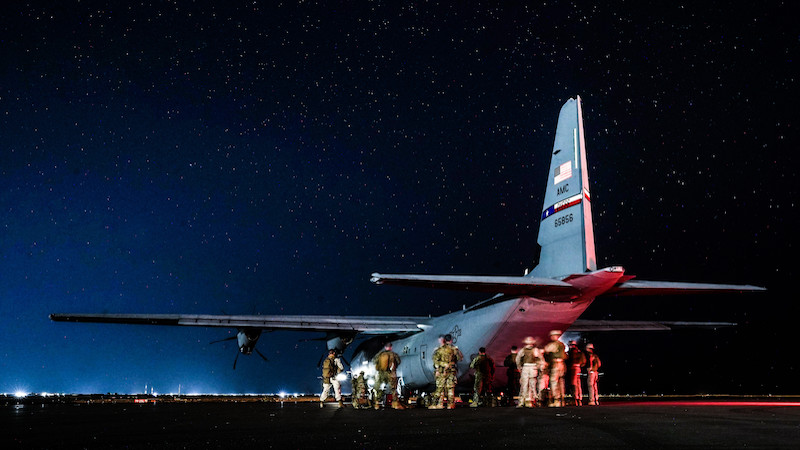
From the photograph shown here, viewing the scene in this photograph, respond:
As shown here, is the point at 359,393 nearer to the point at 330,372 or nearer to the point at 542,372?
the point at 330,372

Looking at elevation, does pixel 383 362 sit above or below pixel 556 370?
above

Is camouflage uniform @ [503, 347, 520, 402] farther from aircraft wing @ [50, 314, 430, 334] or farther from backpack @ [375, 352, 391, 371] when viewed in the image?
aircraft wing @ [50, 314, 430, 334]

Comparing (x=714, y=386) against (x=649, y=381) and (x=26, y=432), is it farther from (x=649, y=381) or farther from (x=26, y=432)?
(x=26, y=432)

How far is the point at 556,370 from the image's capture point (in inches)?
618

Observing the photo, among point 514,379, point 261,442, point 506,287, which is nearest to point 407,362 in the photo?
point 514,379

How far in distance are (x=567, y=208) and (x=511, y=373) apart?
206 inches

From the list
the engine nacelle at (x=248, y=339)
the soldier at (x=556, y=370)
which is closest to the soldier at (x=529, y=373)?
the soldier at (x=556, y=370)

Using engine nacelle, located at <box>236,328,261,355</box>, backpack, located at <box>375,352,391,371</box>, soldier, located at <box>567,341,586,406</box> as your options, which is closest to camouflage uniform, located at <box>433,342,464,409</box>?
backpack, located at <box>375,352,391,371</box>

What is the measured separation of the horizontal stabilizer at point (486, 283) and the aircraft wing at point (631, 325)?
900 cm

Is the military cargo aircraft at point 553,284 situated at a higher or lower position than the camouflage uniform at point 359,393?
higher

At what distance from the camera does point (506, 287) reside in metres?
14.2

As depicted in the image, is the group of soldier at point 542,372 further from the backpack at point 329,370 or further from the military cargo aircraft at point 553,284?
the backpack at point 329,370

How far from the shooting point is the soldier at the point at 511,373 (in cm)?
1727

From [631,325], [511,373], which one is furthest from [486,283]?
[631,325]
